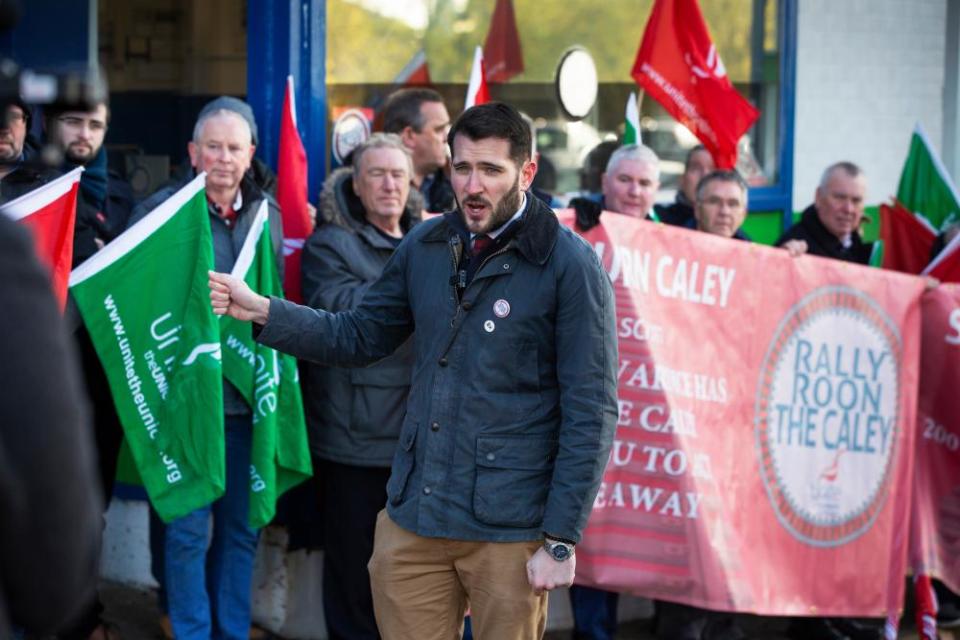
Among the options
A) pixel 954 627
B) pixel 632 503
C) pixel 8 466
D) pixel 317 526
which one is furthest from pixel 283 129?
pixel 8 466

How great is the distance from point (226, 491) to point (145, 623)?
0.96m

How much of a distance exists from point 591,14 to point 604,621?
3612 mm

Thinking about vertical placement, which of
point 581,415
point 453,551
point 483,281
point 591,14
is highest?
point 591,14

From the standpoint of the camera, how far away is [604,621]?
6.08 meters

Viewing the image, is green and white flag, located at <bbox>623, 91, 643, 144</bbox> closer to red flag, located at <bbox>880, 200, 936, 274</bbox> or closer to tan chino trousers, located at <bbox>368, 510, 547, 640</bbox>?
red flag, located at <bbox>880, 200, 936, 274</bbox>

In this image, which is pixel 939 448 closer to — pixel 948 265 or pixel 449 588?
pixel 948 265

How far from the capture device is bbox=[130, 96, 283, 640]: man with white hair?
212 inches

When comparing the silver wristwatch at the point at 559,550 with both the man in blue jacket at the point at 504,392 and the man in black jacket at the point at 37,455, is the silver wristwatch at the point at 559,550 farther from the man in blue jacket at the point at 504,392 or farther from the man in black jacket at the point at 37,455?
the man in black jacket at the point at 37,455

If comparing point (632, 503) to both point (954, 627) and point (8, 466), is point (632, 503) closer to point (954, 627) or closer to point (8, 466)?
point (954, 627)

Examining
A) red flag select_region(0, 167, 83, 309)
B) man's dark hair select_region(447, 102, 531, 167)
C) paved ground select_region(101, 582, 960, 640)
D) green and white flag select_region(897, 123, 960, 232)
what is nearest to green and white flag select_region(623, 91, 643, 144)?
green and white flag select_region(897, 123, 960, 232)

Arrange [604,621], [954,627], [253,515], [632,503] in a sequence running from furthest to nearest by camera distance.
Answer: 1. [954,627]
2. [604,621]
3. [632,503]
4. [253,515]

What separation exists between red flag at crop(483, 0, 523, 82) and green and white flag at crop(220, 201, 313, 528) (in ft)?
8.75

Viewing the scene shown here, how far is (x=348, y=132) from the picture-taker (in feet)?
22.8

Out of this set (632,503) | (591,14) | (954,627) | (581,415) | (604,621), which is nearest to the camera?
(581,415)
